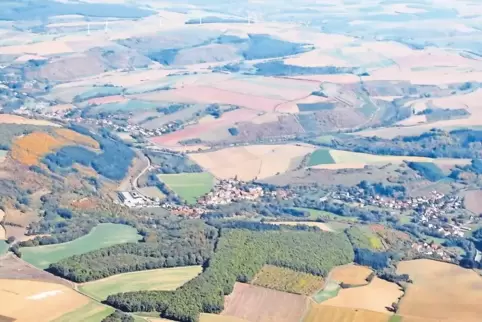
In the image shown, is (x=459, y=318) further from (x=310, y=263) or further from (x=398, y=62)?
(x=398, y=62)

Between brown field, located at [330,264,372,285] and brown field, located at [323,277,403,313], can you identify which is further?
brown field, located at [330,264,372,285]

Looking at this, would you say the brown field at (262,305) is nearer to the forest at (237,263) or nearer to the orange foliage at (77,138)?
the forest at (237,263)

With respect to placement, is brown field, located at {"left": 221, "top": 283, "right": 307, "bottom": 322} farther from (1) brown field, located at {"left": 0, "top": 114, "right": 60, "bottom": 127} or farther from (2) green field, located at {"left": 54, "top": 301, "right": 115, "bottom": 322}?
(1) brown field, located at {"left": 0, "top": 114, "right": 60, "bottom": 127}

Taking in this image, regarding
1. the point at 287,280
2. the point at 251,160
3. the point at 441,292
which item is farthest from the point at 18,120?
the point at 441,292

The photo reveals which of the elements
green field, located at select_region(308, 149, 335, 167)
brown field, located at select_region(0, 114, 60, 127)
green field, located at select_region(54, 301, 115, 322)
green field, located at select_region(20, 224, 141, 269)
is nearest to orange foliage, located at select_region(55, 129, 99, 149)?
brown field, located at select_region(0, 114, 60, 127)

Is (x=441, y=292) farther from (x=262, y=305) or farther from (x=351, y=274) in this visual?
(x=262, y=305)
